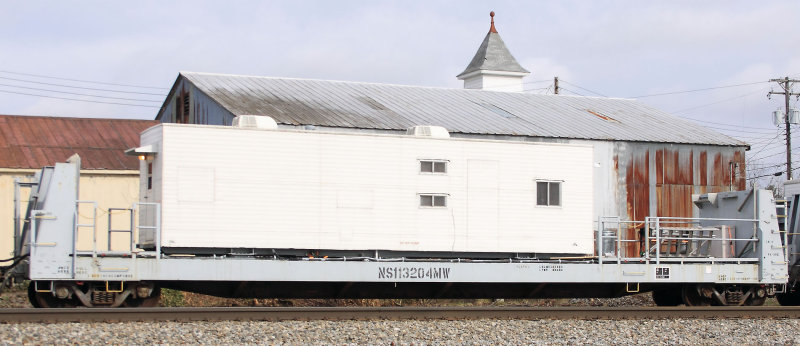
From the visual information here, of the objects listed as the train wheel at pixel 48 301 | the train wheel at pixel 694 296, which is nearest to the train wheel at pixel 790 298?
the train wheel at pixel 694 296

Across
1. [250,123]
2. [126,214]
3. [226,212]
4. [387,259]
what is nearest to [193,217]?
[226,212]

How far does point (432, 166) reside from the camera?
1708cm

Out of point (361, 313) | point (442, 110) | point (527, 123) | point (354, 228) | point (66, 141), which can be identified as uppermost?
point (442, 110)

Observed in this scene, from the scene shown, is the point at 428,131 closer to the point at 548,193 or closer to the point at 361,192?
the point at 361,192

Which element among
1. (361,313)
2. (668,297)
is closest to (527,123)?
(668,297)

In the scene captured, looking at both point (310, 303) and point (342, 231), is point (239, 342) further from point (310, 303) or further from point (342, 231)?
point (310, 303)

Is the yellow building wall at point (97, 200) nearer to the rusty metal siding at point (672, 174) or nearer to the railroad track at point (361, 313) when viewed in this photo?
the railroad track at point (361, 313)

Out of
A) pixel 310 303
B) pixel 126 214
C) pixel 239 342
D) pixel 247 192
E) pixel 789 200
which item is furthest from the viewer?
pixel 126 214

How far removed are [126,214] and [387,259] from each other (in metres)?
11.3

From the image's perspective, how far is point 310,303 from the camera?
22.4m

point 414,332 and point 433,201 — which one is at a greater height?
point 433,201

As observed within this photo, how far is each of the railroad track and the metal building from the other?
10.5 m

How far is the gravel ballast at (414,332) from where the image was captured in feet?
40.5

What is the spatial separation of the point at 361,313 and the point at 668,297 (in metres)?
7.63
